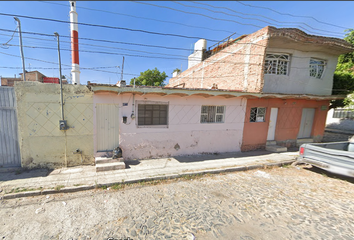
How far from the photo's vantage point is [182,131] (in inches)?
281

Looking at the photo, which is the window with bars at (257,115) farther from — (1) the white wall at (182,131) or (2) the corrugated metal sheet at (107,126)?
(2) the corrugated metal sheet at (107,126)

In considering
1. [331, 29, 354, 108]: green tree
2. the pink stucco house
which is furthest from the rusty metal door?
[331, 29, 354, 108]: green tree

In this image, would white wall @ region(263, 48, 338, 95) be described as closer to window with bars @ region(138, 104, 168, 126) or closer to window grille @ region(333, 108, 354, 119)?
window with bars @ region(138, 104, 168, 126)

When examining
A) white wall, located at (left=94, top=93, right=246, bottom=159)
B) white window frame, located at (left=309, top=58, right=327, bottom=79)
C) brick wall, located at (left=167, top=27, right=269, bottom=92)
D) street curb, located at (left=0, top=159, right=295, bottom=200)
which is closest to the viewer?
street curb, located at (left=0, top=159, right=295, bottom=200)

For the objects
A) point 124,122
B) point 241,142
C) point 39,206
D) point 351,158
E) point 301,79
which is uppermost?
point 301,79

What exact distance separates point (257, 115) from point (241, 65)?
317 cm

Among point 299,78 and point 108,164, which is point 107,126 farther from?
point 299,78

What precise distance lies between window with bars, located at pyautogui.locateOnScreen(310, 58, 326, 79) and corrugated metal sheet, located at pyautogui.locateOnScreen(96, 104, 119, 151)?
1198cm

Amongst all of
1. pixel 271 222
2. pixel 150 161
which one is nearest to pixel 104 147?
pixel 150 161

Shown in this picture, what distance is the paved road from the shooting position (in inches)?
117

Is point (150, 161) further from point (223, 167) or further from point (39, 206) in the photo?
point (39, 206)

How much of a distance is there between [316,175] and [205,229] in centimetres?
587

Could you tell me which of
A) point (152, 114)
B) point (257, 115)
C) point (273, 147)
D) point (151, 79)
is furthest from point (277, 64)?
point (151, 79)

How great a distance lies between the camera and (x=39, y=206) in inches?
144
